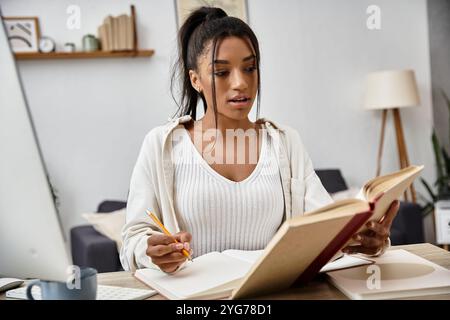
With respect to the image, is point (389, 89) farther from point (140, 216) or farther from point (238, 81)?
point (140, 216)

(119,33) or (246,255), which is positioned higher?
(119,33)

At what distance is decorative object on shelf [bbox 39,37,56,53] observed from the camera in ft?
8.93

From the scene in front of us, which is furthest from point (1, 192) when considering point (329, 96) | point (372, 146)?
point (372, 146)

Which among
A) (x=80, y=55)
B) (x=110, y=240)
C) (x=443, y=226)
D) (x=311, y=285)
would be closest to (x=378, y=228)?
(x=311, y=285)

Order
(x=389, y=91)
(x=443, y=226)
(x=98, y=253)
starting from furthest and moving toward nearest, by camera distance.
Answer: (x=389, y=91)
(x=443, y=226)
(x=98, y=253)

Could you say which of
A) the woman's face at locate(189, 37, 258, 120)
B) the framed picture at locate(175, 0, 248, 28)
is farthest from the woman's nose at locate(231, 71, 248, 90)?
the framed picture at locate(175, 0, 248, 28)

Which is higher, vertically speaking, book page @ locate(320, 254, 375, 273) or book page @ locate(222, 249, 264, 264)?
book page @ locate(222, 249, 264, 264)

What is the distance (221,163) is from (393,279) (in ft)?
1.53

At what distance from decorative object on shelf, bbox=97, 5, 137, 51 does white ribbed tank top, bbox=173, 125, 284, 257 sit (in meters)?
1.73

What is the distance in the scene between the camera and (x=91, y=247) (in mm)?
2227

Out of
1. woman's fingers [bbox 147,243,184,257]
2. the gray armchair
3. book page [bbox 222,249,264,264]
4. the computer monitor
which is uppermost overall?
the computer monitor

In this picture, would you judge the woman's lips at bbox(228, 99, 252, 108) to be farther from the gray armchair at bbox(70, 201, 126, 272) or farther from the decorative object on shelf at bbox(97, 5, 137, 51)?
the decorative object on shelf at bbox(97, 5, 137, 51)

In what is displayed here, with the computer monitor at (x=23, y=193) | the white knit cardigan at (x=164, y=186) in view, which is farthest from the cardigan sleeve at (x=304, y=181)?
the computer monitor at (x=23, y=193)

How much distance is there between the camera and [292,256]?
66 centimetres
